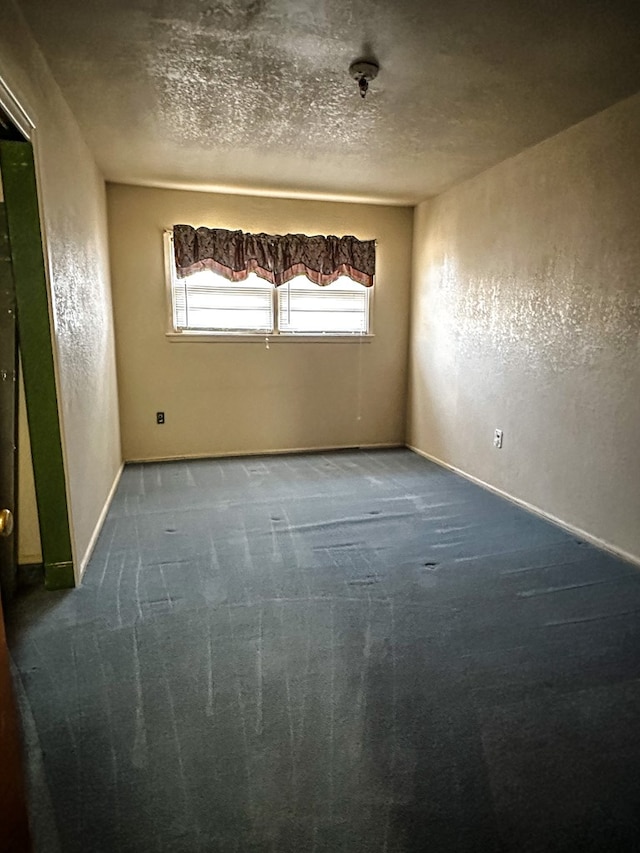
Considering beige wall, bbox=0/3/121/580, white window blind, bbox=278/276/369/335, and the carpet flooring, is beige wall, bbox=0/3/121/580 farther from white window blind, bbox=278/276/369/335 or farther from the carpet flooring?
white window blind, bbox=278/276/369/335

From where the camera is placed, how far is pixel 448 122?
2.75 m

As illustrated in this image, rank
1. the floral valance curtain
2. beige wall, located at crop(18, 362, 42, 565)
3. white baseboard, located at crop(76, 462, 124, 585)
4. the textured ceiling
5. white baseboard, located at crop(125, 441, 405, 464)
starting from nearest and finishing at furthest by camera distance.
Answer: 1. the textured ceiling
2. beige wall, located at crop(18, 362, 42, 565)
3. white baseboard, located at crop(76, 462, 124, 585)
4. the floral valance curtain
5. white baseboard, located at crop(125, 441, 405, 464)

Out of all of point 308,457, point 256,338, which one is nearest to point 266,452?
point 308,457

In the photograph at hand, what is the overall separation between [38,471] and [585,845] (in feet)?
7.30

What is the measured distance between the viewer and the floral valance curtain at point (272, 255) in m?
4.17

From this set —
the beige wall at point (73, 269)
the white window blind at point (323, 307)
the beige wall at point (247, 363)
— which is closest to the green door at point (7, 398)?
the beige wall at point (73, 269)

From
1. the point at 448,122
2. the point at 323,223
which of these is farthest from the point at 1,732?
the point at 323,223

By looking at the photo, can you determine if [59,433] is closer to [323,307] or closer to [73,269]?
[73,269]

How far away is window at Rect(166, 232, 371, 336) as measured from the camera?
14.2ft

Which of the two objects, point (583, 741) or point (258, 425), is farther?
point (258, 425)

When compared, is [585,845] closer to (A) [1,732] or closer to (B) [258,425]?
(A) [1,732]

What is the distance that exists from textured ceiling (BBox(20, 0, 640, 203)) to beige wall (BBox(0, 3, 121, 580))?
157 millimetres

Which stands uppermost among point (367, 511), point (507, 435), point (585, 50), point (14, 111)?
point (585, 50)

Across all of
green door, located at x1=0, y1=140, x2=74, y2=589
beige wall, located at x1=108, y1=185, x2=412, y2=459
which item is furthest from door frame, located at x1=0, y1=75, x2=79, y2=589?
beige wall, located at x1=108, y1=185, x2=412, y2=459
